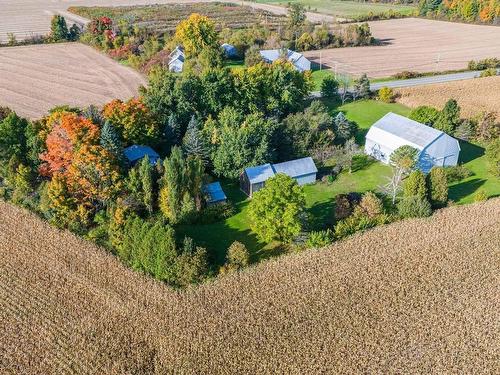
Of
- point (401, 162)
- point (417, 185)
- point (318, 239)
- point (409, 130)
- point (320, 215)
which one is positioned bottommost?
point (320, 215)

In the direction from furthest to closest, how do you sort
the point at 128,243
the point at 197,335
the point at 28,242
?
the point at 28,242
the point at 128,243
the point at 197,335

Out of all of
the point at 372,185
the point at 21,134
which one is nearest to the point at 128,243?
the point at 21,134

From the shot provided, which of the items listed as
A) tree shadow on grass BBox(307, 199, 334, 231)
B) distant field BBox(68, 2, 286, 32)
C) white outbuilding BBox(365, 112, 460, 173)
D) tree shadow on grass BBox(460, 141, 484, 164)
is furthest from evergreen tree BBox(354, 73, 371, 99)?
distant field BBox(68, 2, 286, 32)

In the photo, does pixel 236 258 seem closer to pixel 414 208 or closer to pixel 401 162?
pixel 414 208

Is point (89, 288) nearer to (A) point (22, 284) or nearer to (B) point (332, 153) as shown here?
(A) point (22, 284)

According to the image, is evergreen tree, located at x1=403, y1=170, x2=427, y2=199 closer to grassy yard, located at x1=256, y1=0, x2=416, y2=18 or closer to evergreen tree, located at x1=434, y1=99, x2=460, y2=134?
evergreen tree, located at x1=434, y1=99, x2=460, y2=134

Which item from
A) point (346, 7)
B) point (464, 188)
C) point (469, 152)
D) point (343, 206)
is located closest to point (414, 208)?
point (343, 206)
